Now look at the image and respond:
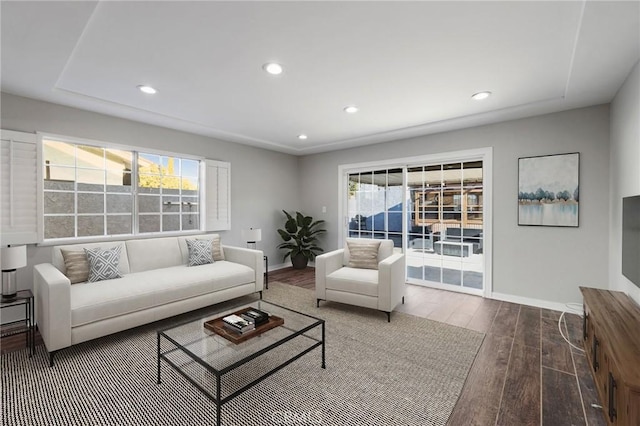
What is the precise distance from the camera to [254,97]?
312 cm

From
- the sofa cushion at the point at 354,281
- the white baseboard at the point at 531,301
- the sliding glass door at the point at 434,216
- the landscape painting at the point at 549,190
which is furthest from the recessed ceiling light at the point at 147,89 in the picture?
the white baseboard at the point at 531,301

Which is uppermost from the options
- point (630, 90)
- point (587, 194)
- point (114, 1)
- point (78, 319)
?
point (114, 1)

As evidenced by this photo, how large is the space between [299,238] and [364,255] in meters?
2.15

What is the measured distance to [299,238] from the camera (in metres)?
5.73

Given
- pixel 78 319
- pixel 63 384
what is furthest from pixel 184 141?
pixel 63 384

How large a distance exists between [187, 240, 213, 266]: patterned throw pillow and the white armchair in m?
A: 1.48

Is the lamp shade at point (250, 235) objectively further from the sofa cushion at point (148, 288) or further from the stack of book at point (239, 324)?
the stack of book at point (239, 324)

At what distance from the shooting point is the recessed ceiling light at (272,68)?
242 centimetres

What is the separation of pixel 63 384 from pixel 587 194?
5.18m

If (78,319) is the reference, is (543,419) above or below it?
below

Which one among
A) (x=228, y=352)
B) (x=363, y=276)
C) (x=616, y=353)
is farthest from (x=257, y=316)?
(x=616, y=353)

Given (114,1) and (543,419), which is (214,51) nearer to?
(114,1)

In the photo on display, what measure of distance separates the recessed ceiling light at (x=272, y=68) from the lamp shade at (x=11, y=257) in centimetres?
267

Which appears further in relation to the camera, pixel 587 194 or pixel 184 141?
pixel 184 141
